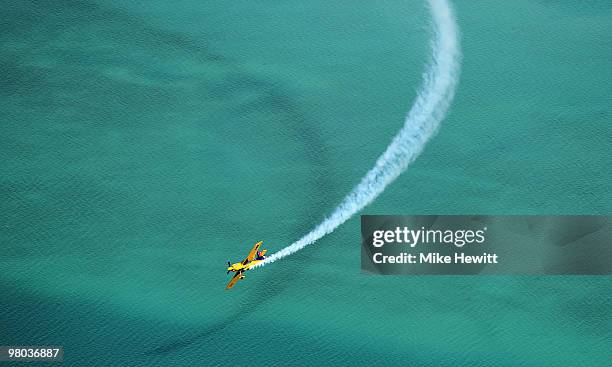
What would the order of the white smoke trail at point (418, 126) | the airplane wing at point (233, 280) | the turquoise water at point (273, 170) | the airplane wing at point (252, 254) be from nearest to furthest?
the turquoise water at point (273, 170)
the airplane wing at point (233, 280)
the airplane wing at point (252, 254)
the white smoke trail at point (418, 126)

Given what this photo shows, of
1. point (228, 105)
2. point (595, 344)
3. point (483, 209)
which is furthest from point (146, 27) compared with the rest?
point (595, 344)

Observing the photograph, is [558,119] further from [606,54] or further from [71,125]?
[71,125]

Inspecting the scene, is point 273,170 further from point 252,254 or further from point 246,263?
point 246,263

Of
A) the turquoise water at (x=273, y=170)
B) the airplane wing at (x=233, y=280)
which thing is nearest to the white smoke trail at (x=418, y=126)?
the turquoise water at (x=273, y=170)

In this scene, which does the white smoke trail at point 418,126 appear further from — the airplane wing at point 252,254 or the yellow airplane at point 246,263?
the airplane wing at point 252,254

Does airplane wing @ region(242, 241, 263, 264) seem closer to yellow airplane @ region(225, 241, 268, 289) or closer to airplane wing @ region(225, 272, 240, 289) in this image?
yellow airplane @ region(225, 241, 268, 289)

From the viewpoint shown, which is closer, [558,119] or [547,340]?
[547,340]
